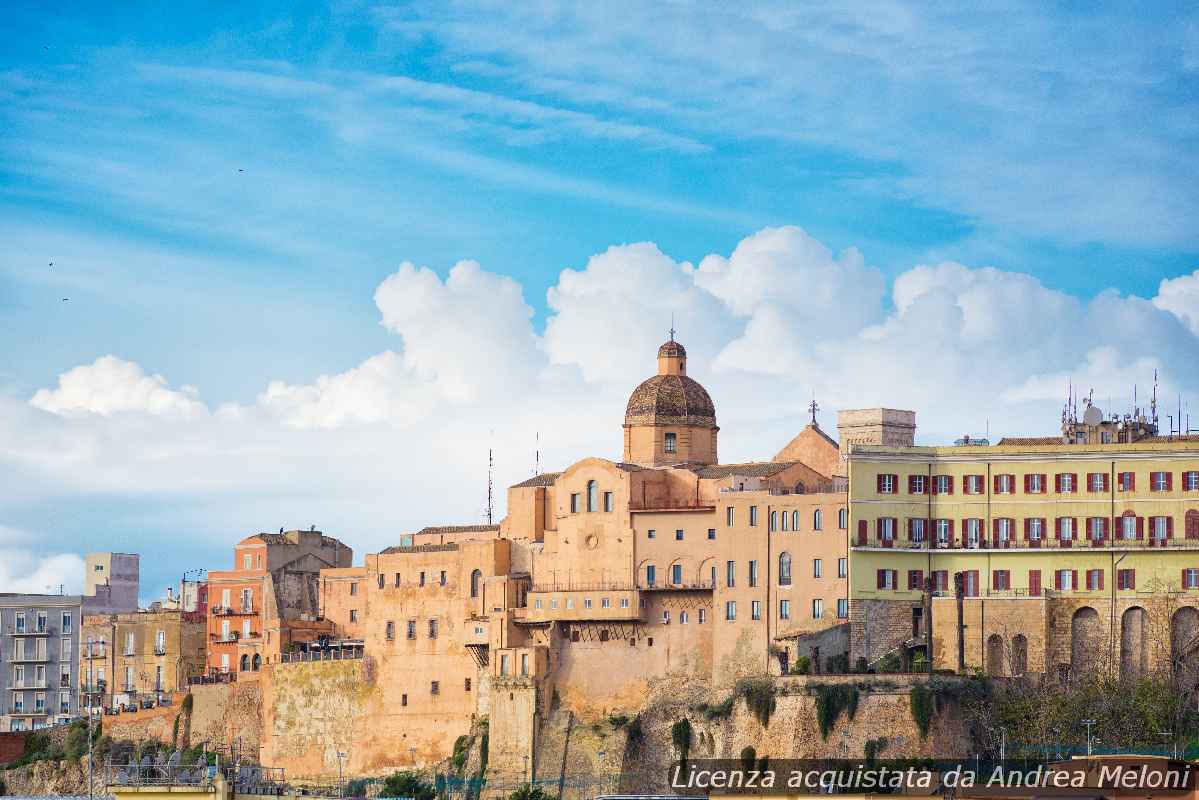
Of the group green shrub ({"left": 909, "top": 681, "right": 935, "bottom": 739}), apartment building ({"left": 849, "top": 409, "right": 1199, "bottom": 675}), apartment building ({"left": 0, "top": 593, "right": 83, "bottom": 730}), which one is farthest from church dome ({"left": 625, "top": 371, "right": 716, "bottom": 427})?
apartment building ({"left": 0, "top": 593, "right": 83, "bottom": 730})

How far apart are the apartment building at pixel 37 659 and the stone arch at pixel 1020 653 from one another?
5634 cm

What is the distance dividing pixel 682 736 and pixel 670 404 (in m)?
16.7

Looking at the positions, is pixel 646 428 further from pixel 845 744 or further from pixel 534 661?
pixel 845 744

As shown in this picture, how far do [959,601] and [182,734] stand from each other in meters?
40.9

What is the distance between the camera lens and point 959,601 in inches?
3907

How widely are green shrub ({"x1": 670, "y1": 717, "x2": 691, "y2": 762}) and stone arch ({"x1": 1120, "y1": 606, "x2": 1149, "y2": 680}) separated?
16.8m

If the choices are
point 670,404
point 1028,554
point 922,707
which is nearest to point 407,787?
point 670,404

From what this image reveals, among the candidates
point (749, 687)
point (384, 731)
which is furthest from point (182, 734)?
point (749, 687)

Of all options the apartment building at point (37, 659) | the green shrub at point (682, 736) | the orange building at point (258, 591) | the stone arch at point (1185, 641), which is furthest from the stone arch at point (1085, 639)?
the apartment building at point (37, 659)

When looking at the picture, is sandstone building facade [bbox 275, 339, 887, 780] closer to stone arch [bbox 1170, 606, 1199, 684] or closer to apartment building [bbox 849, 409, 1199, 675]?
apartment building [bbox 849, 409, 1199, 675]

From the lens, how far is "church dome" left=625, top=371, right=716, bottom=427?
364 feet

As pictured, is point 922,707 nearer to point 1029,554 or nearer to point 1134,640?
point 1029,554

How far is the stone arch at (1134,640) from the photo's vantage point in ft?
324

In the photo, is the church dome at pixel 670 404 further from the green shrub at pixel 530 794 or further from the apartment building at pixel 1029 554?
the green shrub at pixel 530 794
